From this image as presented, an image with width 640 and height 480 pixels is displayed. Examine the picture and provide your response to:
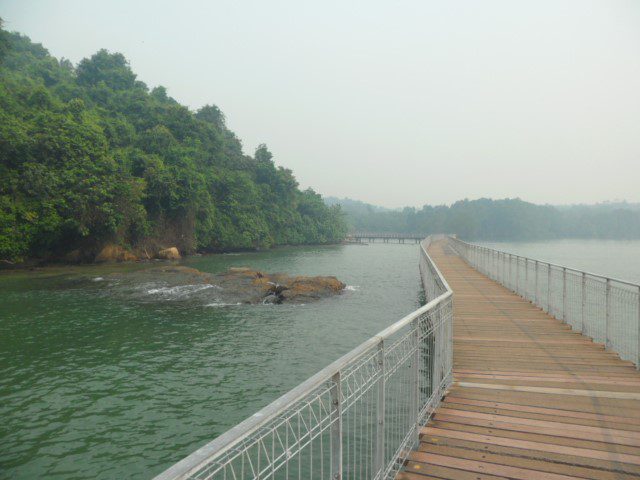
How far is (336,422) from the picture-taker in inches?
Answer: 121

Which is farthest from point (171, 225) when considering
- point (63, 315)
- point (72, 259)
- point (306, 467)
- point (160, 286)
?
point (306, 467)

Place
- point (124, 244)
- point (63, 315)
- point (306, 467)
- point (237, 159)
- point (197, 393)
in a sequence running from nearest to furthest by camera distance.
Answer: point (306, 467), point (197, 393), point (63, 315), point (124, 244), point (237, 159)

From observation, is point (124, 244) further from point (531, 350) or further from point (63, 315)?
point (531, 350)

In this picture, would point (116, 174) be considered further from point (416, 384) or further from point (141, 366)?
point (416, 384)

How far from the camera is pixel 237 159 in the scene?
76.9 m

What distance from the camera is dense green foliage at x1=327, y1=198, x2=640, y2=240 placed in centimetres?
15900

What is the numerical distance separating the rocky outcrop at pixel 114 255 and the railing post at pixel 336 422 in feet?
134

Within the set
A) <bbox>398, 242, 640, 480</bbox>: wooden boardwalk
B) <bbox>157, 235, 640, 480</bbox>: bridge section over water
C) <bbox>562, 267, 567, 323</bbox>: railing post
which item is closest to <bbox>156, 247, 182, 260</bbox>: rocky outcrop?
<bbox>157, 235, 640, 480</bbox>: bridge section over water

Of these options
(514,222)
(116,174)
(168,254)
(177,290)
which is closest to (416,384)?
(177,290)

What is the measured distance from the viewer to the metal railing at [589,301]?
734 cm

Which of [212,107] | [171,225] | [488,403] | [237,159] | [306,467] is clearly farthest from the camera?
[212,107]

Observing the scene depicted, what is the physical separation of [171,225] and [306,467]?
4600 centimetres

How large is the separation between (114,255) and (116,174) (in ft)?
25.0

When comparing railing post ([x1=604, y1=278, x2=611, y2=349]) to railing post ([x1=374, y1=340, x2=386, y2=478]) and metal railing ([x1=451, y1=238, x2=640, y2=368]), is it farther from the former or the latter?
railing post ([x1=374, y1=340, x2=386, y2=478])
